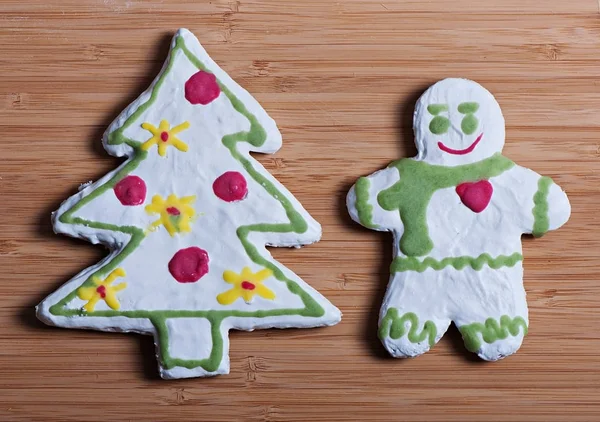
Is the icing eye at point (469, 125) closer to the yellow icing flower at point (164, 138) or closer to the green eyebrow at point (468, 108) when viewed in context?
the green eyebrow at point (468, 108)

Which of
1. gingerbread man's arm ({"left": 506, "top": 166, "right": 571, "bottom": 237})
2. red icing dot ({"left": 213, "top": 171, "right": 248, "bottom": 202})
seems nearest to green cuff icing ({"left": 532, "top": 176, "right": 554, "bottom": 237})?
gingerbread man's arm ({"left": 506, "top": 166, "right": 571, "bottom": 237})

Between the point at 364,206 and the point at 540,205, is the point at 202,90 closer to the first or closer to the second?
the point at 364,206

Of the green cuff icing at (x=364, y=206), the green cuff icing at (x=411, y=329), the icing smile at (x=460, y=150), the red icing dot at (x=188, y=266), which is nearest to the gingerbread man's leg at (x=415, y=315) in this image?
the green cuff icing at (x=411, y=329)

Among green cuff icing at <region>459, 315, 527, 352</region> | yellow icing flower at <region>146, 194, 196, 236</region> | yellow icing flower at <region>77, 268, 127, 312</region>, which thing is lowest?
yellow icing flower at <region>77, 268, 127, 312</region>

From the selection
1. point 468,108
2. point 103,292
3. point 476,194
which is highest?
point 468,108

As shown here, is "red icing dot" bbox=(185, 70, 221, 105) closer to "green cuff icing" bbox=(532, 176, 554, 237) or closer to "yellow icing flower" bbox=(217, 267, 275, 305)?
"yellow icing flower" bbox=(217, 267, 275, 305)

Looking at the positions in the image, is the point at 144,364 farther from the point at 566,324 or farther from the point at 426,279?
the point at 566,324

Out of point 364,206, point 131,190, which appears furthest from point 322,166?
point 131,190
